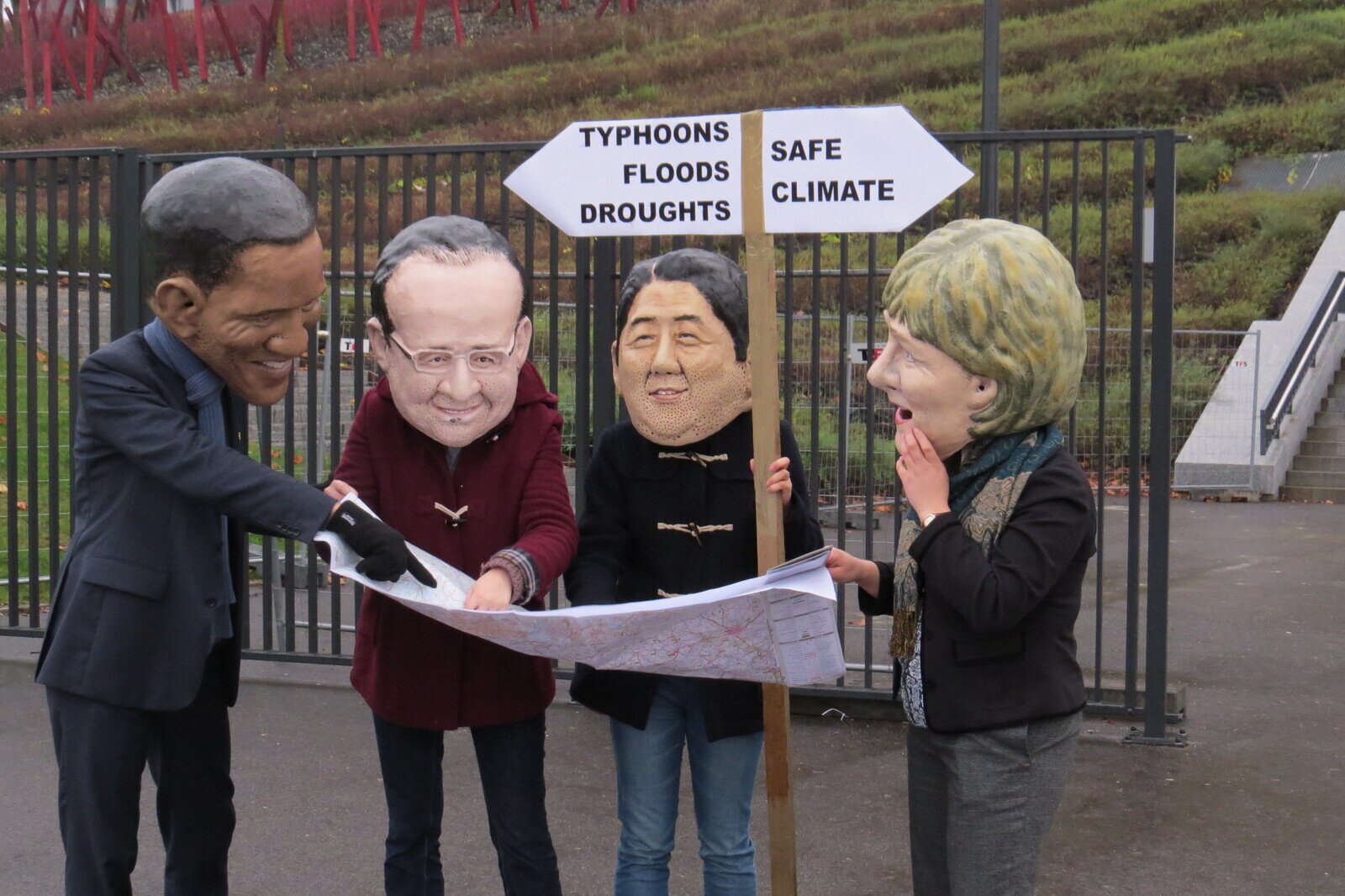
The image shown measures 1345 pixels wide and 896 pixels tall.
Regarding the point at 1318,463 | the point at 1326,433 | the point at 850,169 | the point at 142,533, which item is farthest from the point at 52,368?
the point at 1326,433

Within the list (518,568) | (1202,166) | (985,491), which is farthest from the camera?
(1202,166)

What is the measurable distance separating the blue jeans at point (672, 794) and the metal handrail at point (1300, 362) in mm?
11796

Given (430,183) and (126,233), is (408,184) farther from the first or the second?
(126,233)

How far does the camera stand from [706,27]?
93.8ft

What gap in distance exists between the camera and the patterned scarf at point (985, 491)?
266cm

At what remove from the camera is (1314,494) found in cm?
1336

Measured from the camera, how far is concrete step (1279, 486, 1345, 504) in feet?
43.4

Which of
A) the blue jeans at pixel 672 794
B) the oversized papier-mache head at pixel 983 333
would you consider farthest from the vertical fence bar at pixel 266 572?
the oversized papier-mache head at pixel 983 333

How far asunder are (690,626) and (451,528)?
0.62 meters

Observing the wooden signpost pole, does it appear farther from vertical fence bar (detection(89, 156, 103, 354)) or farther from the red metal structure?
the red metal structure

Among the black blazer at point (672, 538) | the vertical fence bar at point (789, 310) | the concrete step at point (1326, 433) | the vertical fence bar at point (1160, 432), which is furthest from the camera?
the concrete step at point (1326, 433)

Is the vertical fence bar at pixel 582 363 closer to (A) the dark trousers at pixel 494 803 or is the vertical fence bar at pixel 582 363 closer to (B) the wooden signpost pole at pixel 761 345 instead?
(A) the dark trousers at pixel 494 803

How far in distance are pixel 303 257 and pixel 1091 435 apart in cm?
1133

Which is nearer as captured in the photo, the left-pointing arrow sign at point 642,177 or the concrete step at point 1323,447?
the left-pointing arrow sign at point 642,177
